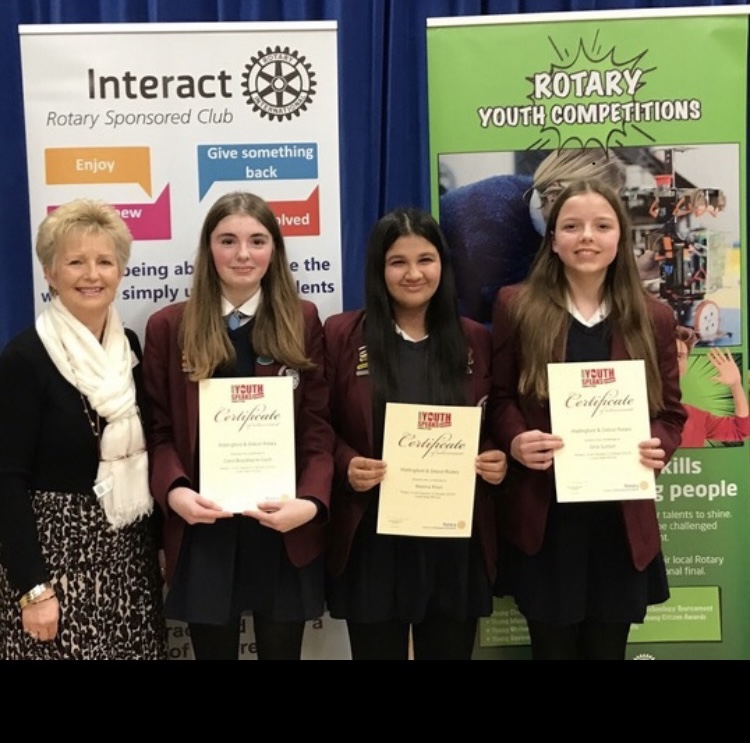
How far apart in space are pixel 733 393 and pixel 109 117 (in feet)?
6.94

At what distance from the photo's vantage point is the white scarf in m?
2.30

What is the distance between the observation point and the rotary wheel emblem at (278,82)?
2707 millimetres

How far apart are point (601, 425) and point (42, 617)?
1.54 meters

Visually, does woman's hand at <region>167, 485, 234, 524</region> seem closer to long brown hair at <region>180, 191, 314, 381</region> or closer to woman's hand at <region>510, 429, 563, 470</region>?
long brown hair at <region>180, 191, 314, 381</region>

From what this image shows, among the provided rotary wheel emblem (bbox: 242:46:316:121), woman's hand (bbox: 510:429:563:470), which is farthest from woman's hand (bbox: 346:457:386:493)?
rotary wheel emblem (bbox: 242:46:316:121)

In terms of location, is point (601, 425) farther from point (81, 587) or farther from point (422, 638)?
point (81, 587)

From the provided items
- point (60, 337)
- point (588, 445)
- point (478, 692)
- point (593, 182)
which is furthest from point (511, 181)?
point (478, 692)

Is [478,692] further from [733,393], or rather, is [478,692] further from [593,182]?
[733,393]

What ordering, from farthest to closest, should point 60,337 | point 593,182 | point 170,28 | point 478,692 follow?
point 170,28
point 593,182
point 60,337
point 478,692

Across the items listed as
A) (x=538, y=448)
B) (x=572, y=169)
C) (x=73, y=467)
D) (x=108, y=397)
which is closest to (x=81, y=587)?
(x=73, y=467)

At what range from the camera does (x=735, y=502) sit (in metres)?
2.86

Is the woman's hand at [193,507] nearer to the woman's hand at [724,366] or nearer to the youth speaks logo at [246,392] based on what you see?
the youth speaks logo at [246,392]

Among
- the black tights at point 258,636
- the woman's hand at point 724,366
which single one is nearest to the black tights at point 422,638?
the black tights at point 258,636

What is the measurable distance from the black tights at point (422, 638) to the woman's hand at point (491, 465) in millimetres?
426
